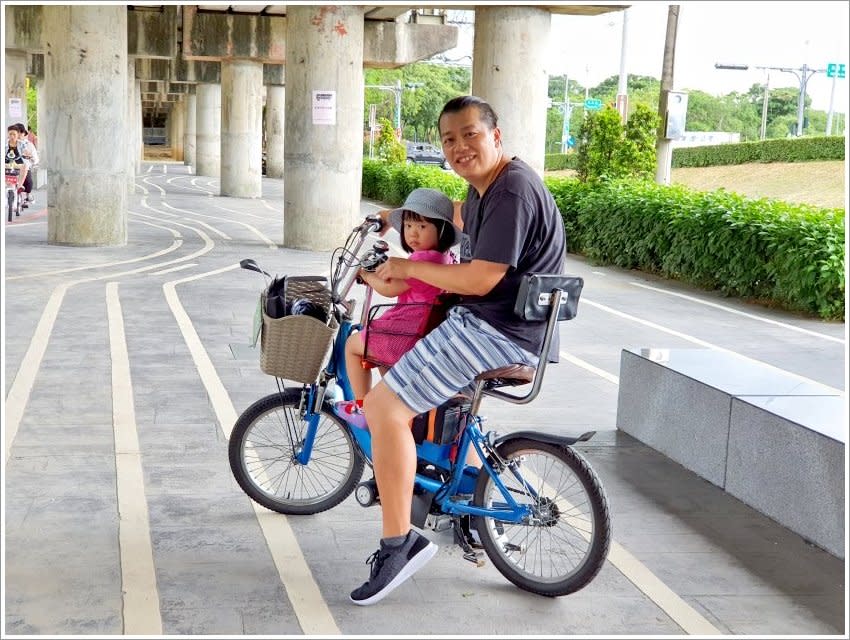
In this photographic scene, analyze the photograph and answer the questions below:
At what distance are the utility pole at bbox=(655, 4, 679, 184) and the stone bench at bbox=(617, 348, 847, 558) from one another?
13512 millimetres

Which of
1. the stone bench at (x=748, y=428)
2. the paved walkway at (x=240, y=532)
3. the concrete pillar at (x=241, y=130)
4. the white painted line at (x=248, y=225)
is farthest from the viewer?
the concrete pillar at (x=241, y=130)

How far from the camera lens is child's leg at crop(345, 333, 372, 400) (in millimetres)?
4672

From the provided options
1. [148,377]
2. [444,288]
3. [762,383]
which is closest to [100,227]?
[148,377]

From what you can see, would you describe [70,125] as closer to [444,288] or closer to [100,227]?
[100,227]

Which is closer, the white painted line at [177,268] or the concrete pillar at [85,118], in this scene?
the white painted line at [177,268]

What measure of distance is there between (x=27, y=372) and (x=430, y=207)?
483 centimetres

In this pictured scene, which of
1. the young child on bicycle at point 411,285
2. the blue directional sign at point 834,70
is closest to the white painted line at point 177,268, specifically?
the young child on bicycle at point 411,285

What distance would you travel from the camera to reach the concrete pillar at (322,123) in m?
17.0

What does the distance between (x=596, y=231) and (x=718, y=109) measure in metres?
80.9

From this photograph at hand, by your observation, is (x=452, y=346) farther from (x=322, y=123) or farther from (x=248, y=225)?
(x=248, y=225)

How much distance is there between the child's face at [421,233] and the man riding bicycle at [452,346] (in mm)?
193

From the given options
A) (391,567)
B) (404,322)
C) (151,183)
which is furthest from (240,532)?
(151,183)

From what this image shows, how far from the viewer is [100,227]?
16.6 meters

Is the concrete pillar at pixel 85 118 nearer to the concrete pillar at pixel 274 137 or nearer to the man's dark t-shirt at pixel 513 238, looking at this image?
the man's dark t-shirt at pixel 513 238
